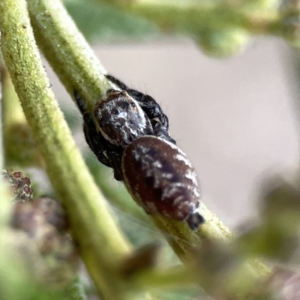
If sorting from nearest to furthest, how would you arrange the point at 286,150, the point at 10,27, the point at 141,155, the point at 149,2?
the point at 10,27 < the point at 141,155 < the point at 149,2 < the point at 286,150

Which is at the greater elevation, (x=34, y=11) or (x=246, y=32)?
(x=246, y=32)

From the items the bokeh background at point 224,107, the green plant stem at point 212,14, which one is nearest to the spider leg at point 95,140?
the green plant stem at point 212,14

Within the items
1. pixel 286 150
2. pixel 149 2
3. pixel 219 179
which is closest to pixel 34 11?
pixel 149 2

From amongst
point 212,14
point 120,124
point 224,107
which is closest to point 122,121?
point 120,124

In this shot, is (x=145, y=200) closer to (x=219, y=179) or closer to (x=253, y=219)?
(x=253, y=219)

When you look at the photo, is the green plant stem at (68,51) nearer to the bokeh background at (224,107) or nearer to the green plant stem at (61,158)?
the green plant stem at (61,158)

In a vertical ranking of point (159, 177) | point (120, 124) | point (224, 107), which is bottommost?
point (159, 177)

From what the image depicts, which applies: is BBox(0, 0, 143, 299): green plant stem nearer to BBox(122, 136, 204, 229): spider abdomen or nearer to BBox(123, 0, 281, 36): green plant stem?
BBox(122, 136, 204, 229): spider abdomen

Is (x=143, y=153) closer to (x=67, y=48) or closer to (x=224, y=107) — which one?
(x=67, y=48)
